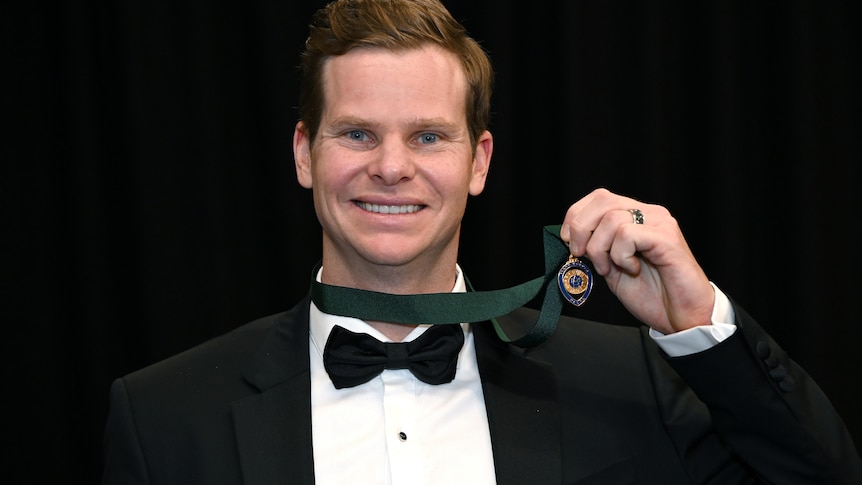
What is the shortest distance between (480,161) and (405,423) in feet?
2.41

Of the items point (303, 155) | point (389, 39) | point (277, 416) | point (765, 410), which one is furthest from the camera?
point (303, 155)

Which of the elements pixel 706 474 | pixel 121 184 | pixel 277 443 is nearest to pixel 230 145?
pixel 121 184

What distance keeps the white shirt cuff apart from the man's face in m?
0.61

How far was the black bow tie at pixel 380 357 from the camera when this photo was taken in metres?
2.44

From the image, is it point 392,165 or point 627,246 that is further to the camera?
point 392,165

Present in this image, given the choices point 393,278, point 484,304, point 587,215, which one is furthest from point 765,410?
point 393,278

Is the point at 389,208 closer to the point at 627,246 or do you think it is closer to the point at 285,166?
the point at 627,246

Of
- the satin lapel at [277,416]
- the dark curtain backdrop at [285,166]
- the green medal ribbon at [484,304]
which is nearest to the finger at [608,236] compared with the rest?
the green medal ribbon at [484,304]

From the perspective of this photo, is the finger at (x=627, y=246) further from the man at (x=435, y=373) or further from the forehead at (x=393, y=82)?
the forehead at (x=393, y=82)

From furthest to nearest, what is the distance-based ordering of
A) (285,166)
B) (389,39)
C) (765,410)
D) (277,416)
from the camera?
(285,166) → (389,39) → (277,416) → (765,410)

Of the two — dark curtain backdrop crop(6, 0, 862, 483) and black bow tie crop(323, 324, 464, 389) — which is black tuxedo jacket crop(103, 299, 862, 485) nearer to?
black bow tie crop(323, 324, 464, 389)

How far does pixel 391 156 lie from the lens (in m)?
2.41

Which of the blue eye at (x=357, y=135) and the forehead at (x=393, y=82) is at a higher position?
the forehead at (x=393, y=82)

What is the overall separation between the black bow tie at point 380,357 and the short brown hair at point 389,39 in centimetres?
53
